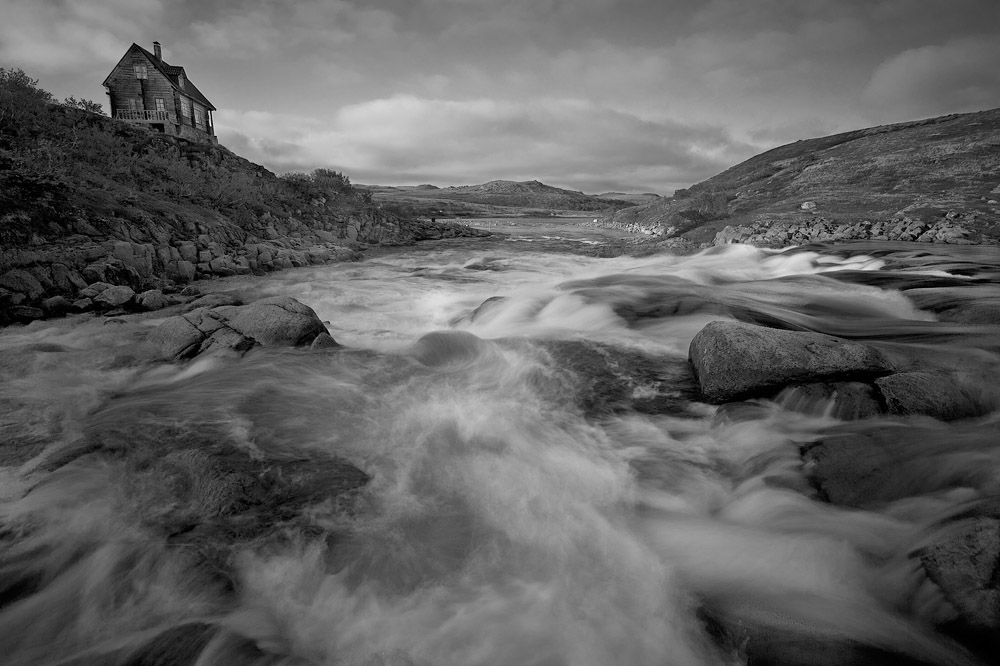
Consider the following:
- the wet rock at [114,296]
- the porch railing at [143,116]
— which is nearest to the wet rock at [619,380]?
the wet rock at [114,296]

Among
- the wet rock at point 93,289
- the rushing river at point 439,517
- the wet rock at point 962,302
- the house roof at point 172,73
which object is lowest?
the rushing river at point 439,517

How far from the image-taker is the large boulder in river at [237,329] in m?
6.42

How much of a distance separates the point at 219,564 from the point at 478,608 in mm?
1627

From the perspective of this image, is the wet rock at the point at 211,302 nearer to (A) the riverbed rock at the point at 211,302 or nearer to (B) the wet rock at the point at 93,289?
(A) the riverbed rock at the point at 211,302

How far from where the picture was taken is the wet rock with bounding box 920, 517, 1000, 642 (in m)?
2.04

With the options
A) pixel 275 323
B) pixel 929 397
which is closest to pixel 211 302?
pixel 275 323

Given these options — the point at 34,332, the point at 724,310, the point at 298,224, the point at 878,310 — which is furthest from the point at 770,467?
the point at 298,224

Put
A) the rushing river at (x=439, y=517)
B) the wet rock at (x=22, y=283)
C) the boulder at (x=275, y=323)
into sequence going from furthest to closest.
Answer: the wet rock at (x=22, y=283)
the boulder at (x=275, y=323)
the rushing river at (x=439, y=517)

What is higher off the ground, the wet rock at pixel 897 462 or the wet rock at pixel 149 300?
the wet rock at pixel 149 300

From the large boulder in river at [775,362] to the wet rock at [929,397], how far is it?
12.0 inches

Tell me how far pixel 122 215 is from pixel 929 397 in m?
15.8

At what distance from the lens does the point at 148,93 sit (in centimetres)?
2825

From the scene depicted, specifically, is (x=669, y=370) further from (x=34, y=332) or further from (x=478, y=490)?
(x=34, y=332)

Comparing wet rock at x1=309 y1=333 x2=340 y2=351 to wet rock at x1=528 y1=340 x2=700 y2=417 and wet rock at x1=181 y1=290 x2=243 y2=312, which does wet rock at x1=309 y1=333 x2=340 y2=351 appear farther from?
wet rock at x1=528 y1=340 x2=700 y2=417
